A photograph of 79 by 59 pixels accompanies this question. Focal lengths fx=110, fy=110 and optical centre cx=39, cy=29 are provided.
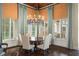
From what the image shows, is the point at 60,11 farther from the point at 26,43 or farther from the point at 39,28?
the point at 26,43

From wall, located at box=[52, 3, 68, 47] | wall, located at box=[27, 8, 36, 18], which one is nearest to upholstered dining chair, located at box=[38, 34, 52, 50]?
wall, located at box=[52, 3, 68, 47]

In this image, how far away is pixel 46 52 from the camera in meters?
2.16

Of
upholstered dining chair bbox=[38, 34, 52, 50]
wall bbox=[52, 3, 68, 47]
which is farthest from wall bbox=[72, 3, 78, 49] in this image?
upholstered dining chair bbox=[38, 34, 52, 50]

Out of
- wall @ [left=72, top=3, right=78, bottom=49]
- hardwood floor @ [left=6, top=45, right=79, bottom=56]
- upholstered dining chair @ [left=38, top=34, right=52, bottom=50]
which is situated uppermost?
wall @ [left=72, top=3, right=78, bottom=49]

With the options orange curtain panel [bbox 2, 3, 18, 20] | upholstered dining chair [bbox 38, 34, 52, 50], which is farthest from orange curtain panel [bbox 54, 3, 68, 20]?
orange curtain panel [bbox 2, 3, 18, 20]

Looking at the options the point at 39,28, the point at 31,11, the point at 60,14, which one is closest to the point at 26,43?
the point at 39,28

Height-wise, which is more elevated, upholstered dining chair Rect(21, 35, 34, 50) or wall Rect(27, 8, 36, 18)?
wall Rect(27, 8, 36, 18)

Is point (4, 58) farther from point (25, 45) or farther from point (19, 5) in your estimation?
point (19, 5)

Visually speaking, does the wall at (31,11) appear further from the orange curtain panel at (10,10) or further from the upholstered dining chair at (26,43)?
the upholstered dining chair at (26,43)

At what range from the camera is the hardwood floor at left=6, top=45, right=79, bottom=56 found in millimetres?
2090

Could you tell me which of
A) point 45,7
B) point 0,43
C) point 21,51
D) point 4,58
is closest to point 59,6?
point 45,7

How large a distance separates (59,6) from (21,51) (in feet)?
3.71

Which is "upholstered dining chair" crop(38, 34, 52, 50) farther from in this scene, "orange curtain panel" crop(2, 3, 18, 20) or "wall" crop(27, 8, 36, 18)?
"orange curtain panel" crop(2, 3, 18, 20)

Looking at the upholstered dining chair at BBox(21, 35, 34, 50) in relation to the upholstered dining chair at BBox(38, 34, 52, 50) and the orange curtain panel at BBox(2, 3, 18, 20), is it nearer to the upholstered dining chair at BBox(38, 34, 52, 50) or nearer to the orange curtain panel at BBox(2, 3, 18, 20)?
the upholstered dining chair at BBox(38, 34, 52, 50)
